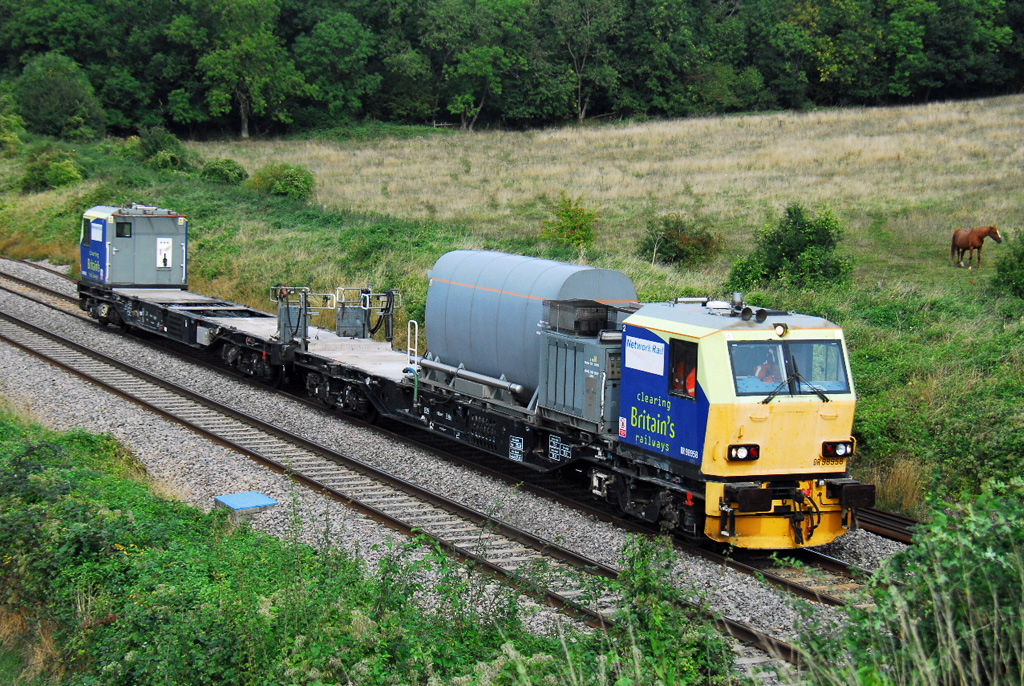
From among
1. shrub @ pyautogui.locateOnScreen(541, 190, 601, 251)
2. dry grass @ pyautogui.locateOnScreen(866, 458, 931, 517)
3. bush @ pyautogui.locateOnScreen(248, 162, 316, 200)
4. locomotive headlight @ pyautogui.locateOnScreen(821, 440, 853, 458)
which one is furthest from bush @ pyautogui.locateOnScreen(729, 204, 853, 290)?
bush @ pyautogui.locateOnScreen(248, 162, 316, 200)

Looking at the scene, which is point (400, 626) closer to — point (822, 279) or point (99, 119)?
point (822, 279)

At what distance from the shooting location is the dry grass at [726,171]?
32.5 metres

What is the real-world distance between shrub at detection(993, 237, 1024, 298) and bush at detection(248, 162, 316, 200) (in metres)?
27.4

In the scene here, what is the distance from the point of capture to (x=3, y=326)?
80.4ft

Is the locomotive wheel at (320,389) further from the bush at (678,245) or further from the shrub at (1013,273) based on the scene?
the shrub at (1013,273)

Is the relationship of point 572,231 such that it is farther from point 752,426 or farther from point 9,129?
point 9,129

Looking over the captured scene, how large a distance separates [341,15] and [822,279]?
204ft

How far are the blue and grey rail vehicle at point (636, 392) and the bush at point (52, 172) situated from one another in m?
27.7

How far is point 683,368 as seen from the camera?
38.2ft

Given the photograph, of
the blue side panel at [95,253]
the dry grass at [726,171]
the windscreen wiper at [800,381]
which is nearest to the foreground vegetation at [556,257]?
the dry grass at [726,171]

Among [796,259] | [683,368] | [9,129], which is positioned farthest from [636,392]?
[9,129]

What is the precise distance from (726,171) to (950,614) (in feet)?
137

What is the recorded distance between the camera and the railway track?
9.55 m

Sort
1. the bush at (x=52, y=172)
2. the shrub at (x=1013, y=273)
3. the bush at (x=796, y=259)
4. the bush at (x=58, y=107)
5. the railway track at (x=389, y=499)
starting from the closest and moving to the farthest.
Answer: the railway track at (x=389, y=499) → the shrub at (x=1013, y=273) → the bush at (x=796, y=259) → the bush at (x=52, y=172) → the bush at (x=58, y=107)
